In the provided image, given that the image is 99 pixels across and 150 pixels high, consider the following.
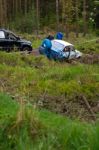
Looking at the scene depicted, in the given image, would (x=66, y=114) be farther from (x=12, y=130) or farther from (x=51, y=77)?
(x=51, y=77)

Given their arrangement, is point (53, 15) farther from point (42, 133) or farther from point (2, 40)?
point (42, 133)

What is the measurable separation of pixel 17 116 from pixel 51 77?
559 cm

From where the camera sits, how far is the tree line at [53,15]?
5062 cm

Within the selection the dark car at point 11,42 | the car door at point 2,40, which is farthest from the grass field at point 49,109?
the dark car at point 11,42

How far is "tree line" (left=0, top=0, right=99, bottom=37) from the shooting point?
166 feet

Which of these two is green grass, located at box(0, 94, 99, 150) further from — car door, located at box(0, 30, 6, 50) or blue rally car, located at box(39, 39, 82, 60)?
car door, located at box(0, 30, 6, 50)

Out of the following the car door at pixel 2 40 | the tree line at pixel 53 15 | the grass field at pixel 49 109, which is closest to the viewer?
the grass field at pixel 49 109

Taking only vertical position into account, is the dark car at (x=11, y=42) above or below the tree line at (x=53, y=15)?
above

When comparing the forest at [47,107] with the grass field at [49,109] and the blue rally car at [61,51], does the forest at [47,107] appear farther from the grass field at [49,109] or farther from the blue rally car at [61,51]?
the blue rally car at [61,51]

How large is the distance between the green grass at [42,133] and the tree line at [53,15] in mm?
38936

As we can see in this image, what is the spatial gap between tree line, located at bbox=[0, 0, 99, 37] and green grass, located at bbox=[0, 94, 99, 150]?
128 feet

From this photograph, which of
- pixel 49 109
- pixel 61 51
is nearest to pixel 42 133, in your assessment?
pixel 49 109

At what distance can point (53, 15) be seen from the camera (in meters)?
68.8

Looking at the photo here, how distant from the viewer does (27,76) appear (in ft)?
46.5
